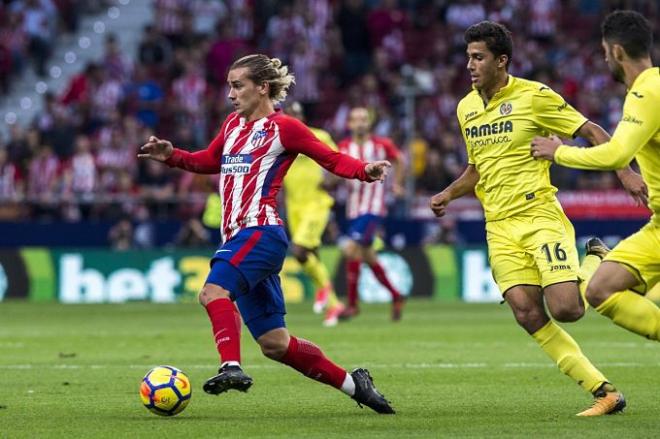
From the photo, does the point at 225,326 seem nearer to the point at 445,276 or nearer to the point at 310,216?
the point at 310,216

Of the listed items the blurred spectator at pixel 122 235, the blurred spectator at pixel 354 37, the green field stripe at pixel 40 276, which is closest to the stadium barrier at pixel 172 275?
the green field stripe at pixel 40 276

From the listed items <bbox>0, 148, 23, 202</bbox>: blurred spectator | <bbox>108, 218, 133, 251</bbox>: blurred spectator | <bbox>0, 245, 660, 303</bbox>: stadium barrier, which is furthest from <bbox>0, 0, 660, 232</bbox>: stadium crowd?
<bbox>0, 245, 660, 303</bbox>: stadium barrier

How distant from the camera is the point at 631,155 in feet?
24.8

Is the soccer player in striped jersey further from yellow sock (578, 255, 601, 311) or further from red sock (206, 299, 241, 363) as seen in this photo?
yellow sock (578, 255, 601, 311)

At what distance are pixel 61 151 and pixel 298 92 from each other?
4.74 meters

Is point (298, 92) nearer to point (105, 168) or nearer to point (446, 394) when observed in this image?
point (105, 168)

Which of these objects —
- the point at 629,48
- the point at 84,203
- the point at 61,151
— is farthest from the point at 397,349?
the point at 61,151

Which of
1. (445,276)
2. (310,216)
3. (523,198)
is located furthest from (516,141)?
(445,276)

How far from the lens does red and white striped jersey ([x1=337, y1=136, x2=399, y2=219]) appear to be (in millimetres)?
17984

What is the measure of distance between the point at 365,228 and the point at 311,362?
367 inches

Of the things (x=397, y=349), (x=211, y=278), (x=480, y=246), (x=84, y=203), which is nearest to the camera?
(x=211, y=278)

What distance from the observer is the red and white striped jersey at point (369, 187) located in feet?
59.0

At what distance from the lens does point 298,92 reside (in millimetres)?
27531

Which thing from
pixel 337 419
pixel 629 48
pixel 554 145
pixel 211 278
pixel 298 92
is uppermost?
pixel 298 92
